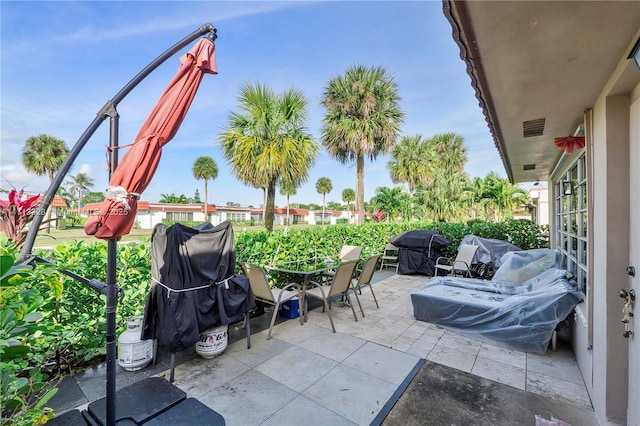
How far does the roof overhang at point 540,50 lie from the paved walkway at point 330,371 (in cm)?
249

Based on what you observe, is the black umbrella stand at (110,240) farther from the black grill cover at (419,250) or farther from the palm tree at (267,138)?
the black grill cover at (419,250)

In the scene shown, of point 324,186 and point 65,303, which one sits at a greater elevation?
point 324,186

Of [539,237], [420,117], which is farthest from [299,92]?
[539,237]

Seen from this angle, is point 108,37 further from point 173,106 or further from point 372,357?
point 372,357

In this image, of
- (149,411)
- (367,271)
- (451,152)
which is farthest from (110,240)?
(451,152)

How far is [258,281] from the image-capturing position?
3.46 meters

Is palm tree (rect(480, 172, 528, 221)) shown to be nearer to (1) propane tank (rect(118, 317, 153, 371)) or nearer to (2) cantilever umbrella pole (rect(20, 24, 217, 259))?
(2) cantilever umbrella pole (rect(20, 24, 217, 259))

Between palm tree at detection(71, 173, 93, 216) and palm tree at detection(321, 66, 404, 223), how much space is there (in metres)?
63.1

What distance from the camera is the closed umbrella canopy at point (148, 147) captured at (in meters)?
1.51

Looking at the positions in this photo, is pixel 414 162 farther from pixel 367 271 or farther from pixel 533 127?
pixel 533 127

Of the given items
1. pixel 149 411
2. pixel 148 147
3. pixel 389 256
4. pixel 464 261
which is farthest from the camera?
pixel 389 256

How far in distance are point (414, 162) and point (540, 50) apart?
17.1m

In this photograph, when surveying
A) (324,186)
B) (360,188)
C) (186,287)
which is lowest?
(186,287)

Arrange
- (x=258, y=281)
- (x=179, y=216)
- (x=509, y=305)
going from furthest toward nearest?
(x=179, y=216)
(x=258, y=281)
(x=509, y=305)
